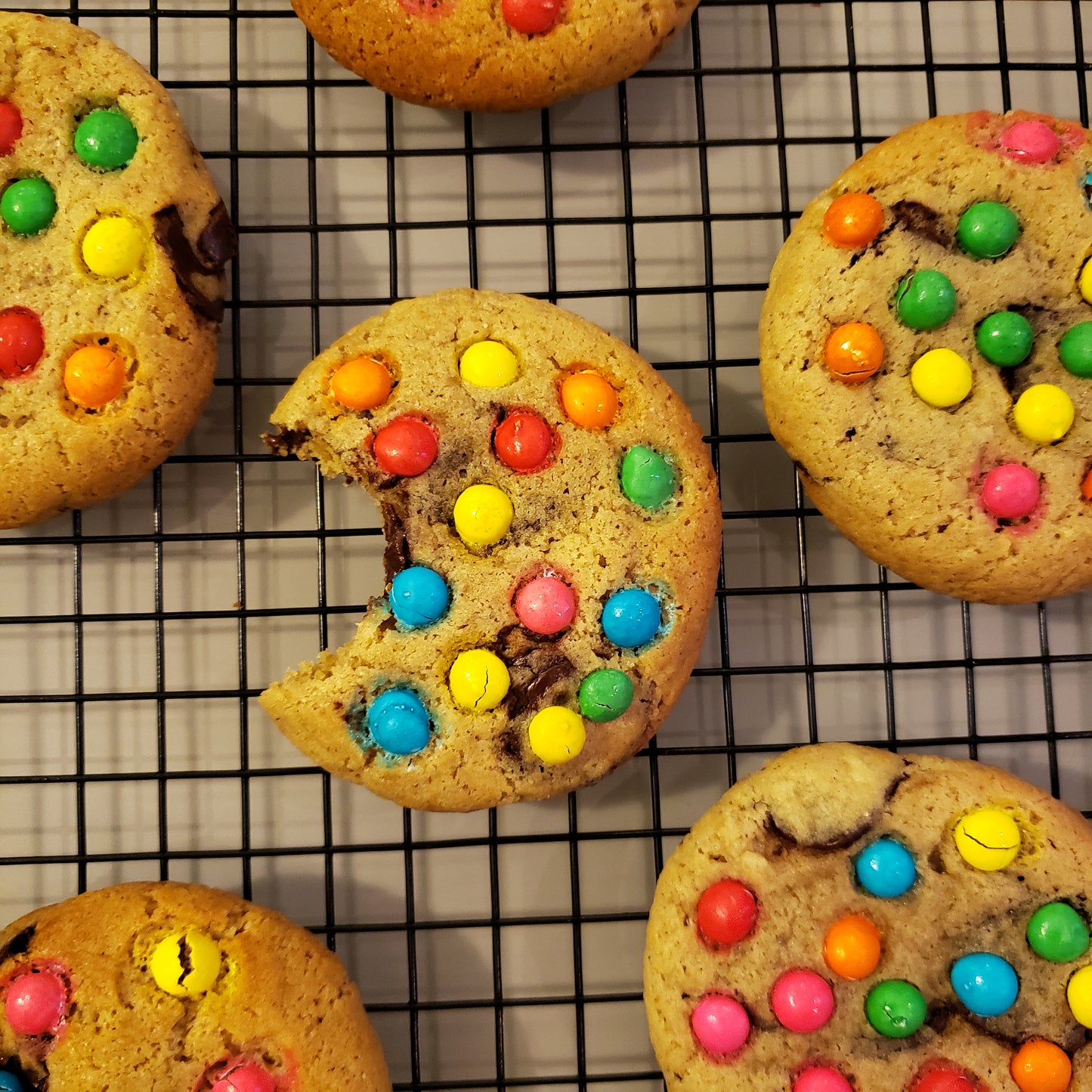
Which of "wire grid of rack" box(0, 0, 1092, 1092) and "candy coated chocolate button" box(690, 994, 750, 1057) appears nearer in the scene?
"candy coated chocolate button" box(690, 994, 750, 1057)

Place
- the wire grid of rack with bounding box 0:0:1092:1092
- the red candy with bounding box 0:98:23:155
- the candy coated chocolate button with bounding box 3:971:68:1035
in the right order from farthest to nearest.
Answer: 1. the wire grid of rack with bounding box 0:0:1092:1092
2. the red candy with bounding box 0:98:23:155
3. the candy coated chocolate button with bounding box 3:971:68:1035

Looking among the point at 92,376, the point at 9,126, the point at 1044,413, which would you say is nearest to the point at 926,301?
the point at 1044,413

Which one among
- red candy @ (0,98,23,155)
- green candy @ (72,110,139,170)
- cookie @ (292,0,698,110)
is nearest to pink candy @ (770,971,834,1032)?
cookie @ (292,0,698,110)

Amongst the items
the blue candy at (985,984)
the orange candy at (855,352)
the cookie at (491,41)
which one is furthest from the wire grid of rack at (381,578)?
the blue candy at (985,984)

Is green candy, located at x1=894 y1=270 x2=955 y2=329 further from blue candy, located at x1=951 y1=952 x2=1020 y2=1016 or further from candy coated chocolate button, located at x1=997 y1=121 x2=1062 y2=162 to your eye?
blue candy, located at x1=951 y1=952 x2=1020 y2=1016

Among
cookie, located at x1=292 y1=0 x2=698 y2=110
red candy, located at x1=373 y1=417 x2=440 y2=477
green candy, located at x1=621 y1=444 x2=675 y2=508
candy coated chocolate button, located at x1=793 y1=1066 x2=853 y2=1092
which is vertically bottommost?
candy coated chocolate button, located at x1=793 y1=1066 x2=853 y2=1092

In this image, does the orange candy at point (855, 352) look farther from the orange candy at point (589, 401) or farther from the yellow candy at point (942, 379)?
the orange candy at point (589, 401)
